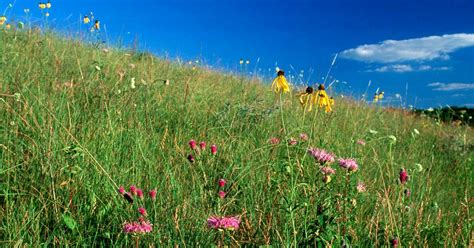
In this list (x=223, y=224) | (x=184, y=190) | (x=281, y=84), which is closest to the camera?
(x=223, y=224)

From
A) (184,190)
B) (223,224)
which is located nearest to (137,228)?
(223,224)

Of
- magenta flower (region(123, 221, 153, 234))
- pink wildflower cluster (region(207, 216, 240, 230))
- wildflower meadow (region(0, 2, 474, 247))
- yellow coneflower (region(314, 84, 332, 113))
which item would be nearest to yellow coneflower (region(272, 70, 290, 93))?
wildflower meadow (region(0, 2, 474, 247))

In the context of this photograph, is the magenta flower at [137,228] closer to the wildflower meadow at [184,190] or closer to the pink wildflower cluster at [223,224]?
the wildflower meadow at [184,190]

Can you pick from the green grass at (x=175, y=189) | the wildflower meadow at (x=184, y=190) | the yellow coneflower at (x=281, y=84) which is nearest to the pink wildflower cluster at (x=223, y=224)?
the wildflower meadow at (x=184, y=190)

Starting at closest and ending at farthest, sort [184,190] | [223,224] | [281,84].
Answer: [223,224], [281,84], [184,190]

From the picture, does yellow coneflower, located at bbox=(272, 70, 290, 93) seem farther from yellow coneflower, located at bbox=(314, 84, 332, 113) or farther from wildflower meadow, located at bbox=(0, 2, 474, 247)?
yellow coneflower, located at bbox=(314, 84, 332, 113)

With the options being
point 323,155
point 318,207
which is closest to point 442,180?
point 323,155

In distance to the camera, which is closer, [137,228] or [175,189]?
[137,228]

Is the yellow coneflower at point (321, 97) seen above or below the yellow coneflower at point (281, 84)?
below

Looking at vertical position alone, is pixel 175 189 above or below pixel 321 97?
below

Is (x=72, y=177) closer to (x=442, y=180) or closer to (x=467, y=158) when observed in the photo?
(x=442, y=180)

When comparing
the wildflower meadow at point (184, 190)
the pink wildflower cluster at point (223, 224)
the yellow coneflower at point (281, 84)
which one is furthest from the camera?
the yellow coneflower at point (281, 84)

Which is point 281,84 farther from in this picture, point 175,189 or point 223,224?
point 223,224

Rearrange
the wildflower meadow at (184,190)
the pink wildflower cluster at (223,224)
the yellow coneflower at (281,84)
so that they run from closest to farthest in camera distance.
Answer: the pink wildflower cluster at (223,224) < the wildflower meadow at (184,190) < the yellow coneflower at (281,84)
